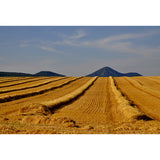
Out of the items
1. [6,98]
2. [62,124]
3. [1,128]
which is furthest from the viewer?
[6,98]

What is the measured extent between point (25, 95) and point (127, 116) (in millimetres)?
14896

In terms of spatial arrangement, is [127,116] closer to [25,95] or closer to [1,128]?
[1,128]

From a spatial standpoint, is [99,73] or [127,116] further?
[99,73]

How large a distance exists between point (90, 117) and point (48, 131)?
5730mm

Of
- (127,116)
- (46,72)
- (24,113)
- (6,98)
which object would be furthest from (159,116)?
(46,72)

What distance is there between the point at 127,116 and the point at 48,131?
6.26 m

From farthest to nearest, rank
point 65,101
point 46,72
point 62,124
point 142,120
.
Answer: point 46,72, point 65,101, point 142,120, point 62,124

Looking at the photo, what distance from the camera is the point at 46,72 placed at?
452 ft

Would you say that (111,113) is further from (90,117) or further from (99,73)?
(99,73)

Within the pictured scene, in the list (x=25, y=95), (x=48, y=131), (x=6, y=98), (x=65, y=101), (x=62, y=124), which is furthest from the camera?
(x=25, y=95)

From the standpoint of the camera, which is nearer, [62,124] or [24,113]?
[62,124]

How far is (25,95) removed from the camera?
86.3 ft

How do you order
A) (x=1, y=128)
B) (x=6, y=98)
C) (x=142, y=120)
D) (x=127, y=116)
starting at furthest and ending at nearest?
(x=6, y=98) → (x=127, y=116) → (x=142, y=120) → (x=1, y=128)

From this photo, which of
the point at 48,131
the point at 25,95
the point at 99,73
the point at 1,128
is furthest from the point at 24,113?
the point at 99,73
